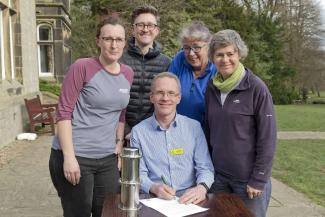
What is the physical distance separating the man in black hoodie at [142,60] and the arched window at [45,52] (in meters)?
20.1

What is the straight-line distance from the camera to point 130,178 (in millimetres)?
2398

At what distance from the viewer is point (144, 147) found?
2939 mm

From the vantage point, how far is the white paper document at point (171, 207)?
247cm

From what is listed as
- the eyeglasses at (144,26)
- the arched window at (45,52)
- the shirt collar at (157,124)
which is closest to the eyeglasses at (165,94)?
the shirt collar at (157,124)

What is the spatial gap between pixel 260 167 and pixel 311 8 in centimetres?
4373

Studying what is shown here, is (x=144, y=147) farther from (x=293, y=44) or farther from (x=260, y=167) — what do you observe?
(x=293, y=44)

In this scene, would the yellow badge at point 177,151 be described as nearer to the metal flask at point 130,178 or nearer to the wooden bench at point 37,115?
the metal flask at point 130,178

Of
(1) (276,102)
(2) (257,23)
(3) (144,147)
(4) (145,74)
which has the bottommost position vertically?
(1) (276,102)

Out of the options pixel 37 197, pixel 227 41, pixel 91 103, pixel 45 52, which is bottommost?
pixel 37 197

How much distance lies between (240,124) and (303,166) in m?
6.39

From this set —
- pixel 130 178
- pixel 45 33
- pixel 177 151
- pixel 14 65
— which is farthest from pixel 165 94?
pixel 45 33

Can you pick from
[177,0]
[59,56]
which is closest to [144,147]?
[59,56]

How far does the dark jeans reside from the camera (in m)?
3.12

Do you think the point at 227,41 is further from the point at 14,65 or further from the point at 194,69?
the point at 14,65
